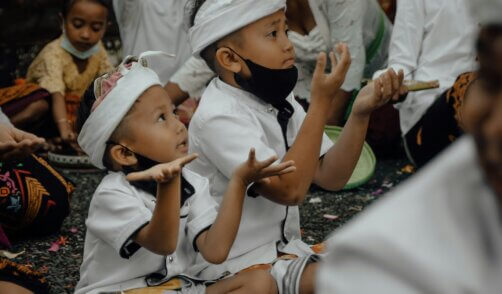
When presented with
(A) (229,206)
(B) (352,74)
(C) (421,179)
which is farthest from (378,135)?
(C) (421,179)

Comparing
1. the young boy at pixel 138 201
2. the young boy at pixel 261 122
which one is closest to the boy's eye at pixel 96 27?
the young boy at pixel 261 122

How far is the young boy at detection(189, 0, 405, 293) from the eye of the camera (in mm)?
2912

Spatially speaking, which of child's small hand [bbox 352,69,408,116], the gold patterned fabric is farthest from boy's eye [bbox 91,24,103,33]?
child's small hand [bbox 352,69,408,116]

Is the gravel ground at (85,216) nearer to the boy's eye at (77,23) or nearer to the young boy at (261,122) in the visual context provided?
the young boy at (261,122)

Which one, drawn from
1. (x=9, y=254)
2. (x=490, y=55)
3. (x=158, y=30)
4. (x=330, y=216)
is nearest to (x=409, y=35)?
(x=330, y=216)

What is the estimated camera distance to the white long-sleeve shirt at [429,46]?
4746mm

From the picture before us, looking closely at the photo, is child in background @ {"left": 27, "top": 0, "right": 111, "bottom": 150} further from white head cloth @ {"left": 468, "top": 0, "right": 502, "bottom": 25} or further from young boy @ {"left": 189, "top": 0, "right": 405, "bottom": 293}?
white head cloth @ {"left": 468, "top": 0, "right": 502, "bottom": 25}

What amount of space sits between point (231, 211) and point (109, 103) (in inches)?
19.8

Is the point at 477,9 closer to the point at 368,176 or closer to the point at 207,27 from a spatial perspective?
the point at 207,27

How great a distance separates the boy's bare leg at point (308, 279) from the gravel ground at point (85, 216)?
1.08 meters

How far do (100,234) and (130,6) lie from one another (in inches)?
138

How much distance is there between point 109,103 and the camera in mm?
2783

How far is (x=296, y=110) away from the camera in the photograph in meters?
3.27

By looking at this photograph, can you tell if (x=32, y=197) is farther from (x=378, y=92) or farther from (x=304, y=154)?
(x=378, y=92)
